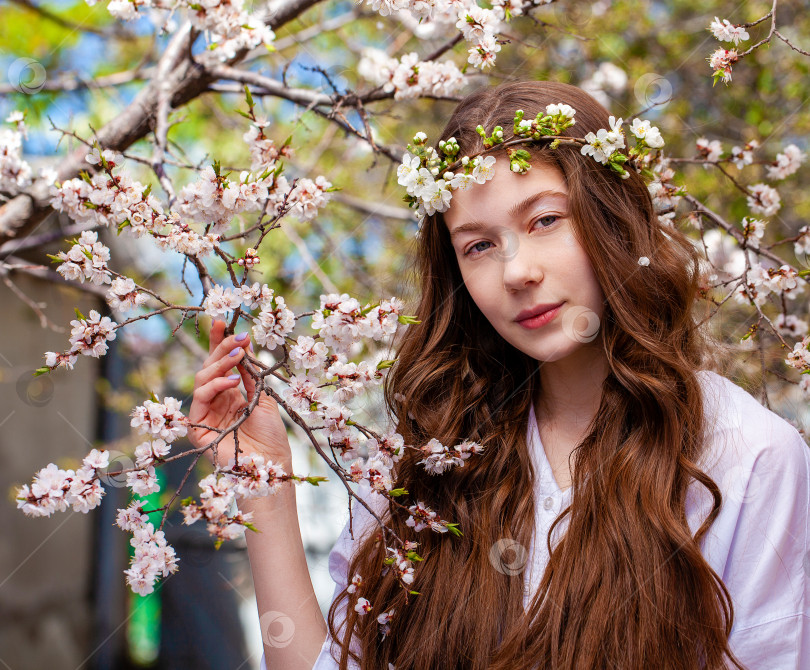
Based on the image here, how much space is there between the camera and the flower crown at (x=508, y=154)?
1112 mm

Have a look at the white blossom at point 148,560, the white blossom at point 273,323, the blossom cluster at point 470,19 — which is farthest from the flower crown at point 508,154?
the white blossom at point 148,560

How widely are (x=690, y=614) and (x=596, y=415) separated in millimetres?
337

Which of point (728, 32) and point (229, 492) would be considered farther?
point (728, 32)

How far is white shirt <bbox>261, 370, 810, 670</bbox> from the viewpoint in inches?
39.9

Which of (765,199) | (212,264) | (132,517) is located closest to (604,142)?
(765,199)

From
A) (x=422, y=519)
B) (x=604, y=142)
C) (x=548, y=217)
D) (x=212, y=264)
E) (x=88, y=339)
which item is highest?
(x=212, y=264)

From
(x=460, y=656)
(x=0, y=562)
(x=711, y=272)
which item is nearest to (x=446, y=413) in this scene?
(x=460, y=656)

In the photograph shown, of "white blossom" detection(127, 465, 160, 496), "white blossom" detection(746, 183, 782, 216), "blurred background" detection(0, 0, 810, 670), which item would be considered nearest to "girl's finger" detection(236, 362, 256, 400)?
"white blossom" detection(127, 465, 160, 496)

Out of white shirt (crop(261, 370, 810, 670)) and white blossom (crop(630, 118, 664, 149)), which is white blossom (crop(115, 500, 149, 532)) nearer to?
white shirt (crop(261, 370, 810, 670))

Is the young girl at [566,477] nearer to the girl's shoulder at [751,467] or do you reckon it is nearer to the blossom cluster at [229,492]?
the girl's shoulder at [751,467]

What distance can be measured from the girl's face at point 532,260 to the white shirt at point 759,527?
278 mm

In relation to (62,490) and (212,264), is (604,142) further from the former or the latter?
(212,264)

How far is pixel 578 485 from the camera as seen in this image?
119cm

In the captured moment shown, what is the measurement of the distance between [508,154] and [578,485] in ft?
1.79
